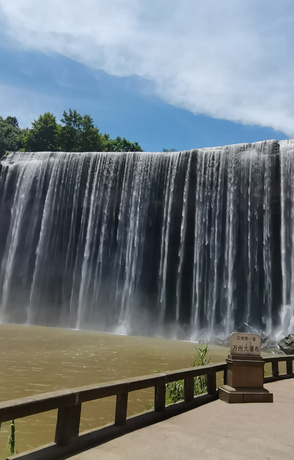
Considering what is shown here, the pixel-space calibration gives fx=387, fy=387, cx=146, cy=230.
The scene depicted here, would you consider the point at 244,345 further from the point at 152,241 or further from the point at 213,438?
the point at 152,241

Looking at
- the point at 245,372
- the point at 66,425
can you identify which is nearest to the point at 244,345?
the point at 245,372

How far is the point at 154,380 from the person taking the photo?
4.97 metres

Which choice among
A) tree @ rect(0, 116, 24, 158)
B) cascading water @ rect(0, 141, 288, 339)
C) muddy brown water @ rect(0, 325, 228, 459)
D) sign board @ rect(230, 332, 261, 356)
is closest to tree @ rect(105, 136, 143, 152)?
tree @ rect(0, 116, 24, 158)

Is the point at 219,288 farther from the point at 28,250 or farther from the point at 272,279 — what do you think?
the point at 28,250

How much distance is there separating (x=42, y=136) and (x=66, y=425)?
1837 inches

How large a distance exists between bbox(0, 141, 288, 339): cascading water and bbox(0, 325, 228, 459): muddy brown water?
8339 millimetres

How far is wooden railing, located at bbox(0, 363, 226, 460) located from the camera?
3273mm

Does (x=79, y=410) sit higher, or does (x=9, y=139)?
(x=9, y=139)

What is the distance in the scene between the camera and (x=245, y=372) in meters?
6.31

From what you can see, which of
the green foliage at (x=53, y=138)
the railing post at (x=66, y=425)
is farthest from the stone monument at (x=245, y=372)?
the green foliage at (x=53, y=138)

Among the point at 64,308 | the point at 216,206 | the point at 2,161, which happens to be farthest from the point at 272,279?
the point at 2,161

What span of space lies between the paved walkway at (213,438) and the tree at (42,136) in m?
44.8

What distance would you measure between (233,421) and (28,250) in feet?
81.6

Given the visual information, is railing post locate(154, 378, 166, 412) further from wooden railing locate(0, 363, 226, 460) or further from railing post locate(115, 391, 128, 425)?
railing post locate(115, 391, 128, 425)
